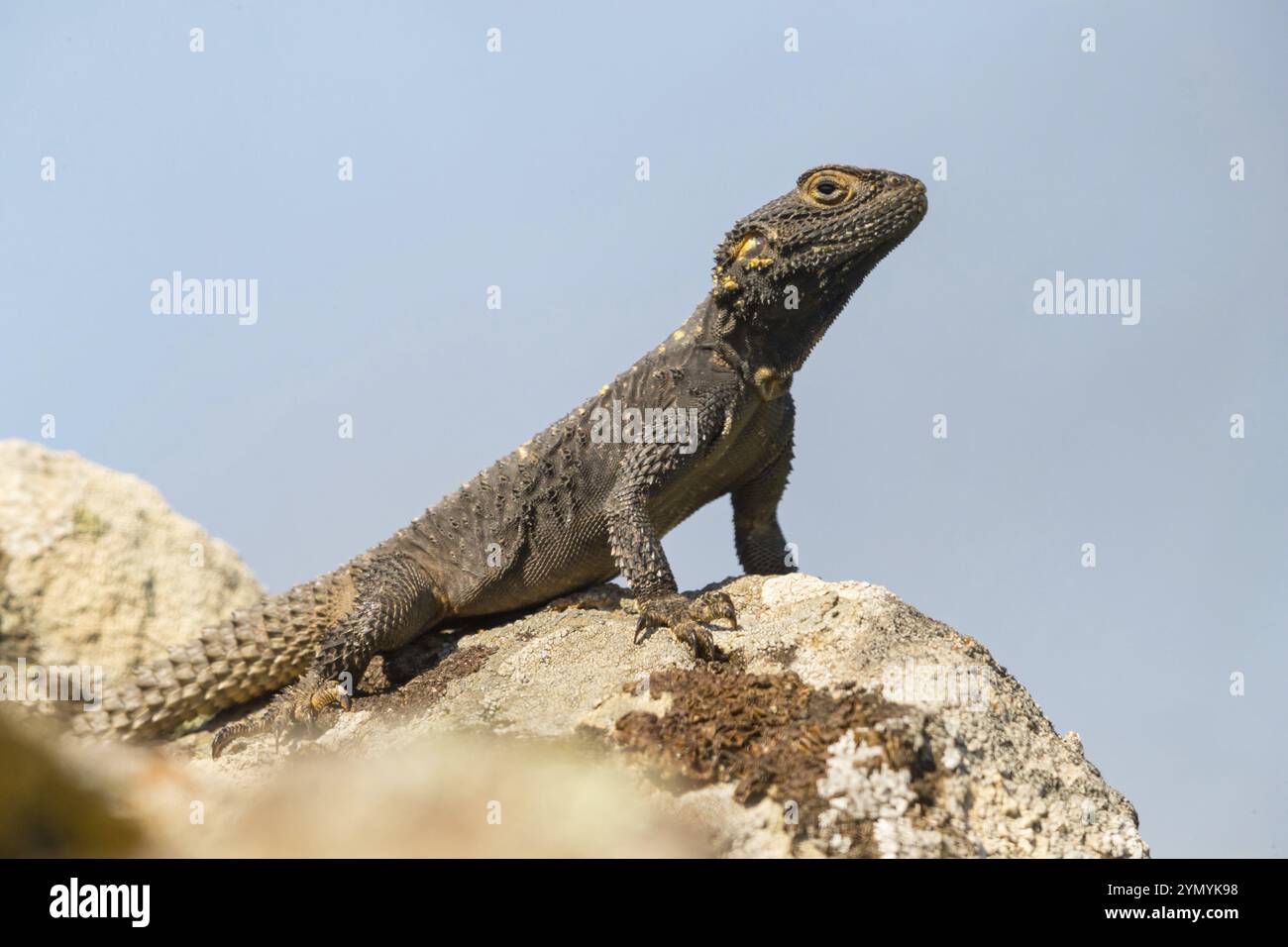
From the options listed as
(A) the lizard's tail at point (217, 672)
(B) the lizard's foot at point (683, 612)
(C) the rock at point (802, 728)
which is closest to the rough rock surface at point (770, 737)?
(C) the rock at point (802, 728)

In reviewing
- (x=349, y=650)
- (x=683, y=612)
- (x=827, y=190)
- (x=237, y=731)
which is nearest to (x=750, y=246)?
(x=827, y=190)

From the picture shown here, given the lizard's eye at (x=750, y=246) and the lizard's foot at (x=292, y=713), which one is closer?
the lizard's foot at (x=292, y=713)

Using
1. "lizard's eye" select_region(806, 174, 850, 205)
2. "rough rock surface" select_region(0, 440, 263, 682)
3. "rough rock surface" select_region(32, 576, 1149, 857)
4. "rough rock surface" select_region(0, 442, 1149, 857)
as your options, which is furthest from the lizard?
"rough rock surface" select_region(0, 440, 263, 682)

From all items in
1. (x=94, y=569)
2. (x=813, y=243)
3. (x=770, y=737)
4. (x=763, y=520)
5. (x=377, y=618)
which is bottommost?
(x=770, y=737)

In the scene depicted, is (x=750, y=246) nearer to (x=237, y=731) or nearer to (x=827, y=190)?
(x=827, y=190)

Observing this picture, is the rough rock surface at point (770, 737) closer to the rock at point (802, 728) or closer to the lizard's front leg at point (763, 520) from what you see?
the rock at point (802, 728)

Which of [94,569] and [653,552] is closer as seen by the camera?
[653,552]

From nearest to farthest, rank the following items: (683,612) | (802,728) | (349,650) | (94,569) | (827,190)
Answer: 1. (802,728)
2. (683,612)
3. (827,190)
4. (349,650)
5. (94,569)
